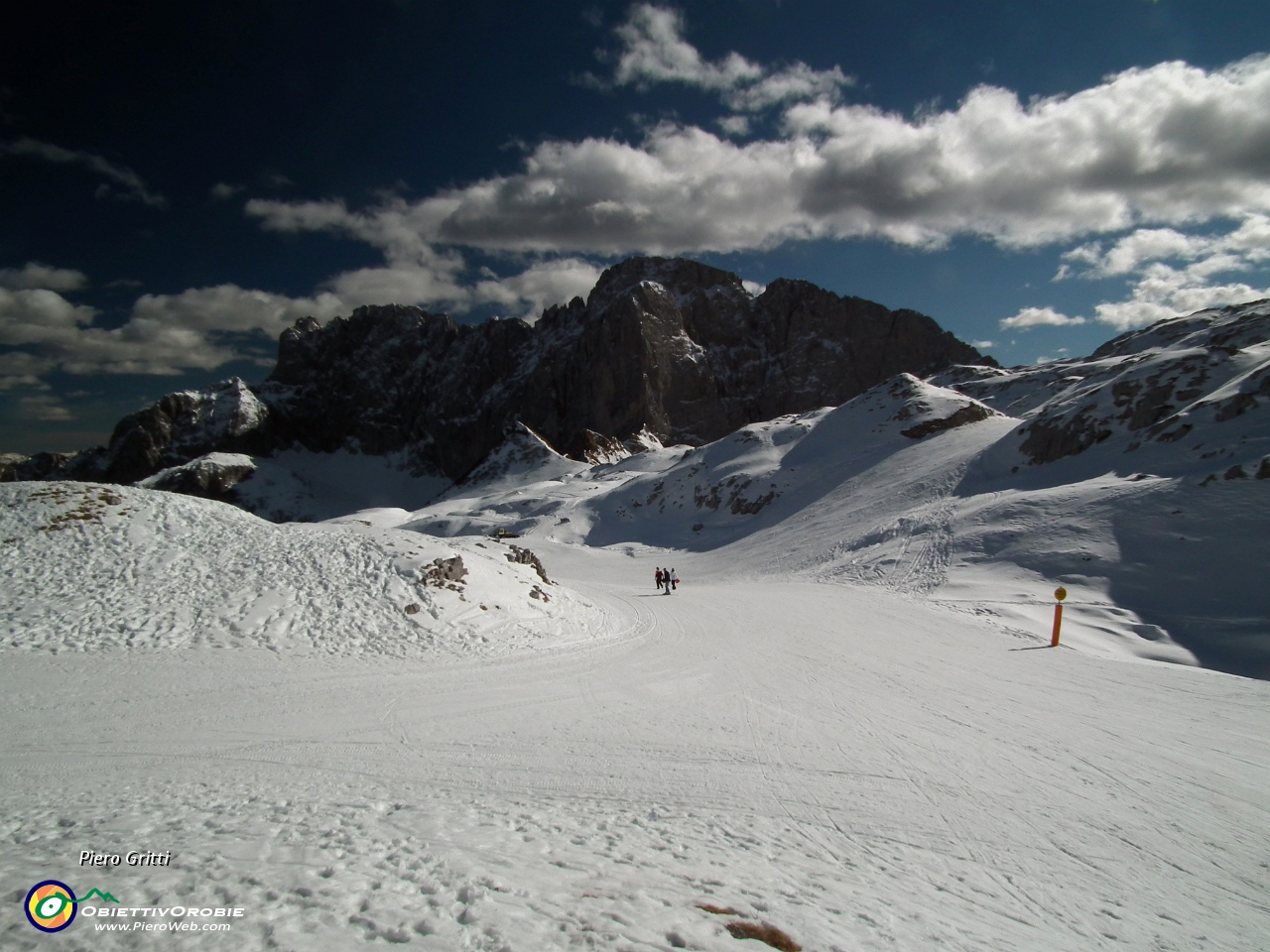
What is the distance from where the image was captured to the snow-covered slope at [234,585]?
485 inches

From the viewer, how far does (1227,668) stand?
15.1 meters

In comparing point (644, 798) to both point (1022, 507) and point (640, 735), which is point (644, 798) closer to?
point (640, 735)

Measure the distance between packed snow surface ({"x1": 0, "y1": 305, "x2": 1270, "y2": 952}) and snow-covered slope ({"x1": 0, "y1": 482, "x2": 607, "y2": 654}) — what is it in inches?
3.4

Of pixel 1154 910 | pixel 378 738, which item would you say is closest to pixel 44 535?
pixel 378 738

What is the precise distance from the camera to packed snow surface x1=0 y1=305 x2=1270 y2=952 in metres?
4.50

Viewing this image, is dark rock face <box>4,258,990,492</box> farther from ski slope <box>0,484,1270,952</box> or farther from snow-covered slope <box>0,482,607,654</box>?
ski slope <box>0,484,1270,952</box>

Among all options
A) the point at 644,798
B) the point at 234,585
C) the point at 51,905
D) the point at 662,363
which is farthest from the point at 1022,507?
the point at 662,363

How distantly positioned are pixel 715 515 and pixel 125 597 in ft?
140

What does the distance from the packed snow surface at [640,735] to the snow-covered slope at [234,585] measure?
9 centimetres

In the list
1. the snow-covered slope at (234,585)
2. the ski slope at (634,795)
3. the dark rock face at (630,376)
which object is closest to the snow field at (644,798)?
the ski slope at (634,795)

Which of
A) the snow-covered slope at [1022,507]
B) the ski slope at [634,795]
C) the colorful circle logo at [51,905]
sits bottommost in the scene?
the ski slope at [634,795]

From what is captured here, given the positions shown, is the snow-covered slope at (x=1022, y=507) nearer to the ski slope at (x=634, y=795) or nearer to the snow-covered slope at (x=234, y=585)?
the ski slope at (x=634, y=795)

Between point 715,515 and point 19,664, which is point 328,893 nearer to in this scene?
point 19,664

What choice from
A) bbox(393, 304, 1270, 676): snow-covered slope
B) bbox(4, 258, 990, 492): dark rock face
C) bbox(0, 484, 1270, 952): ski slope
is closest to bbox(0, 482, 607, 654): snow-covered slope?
bbox(0, 484, 1270, 952): ski slope
